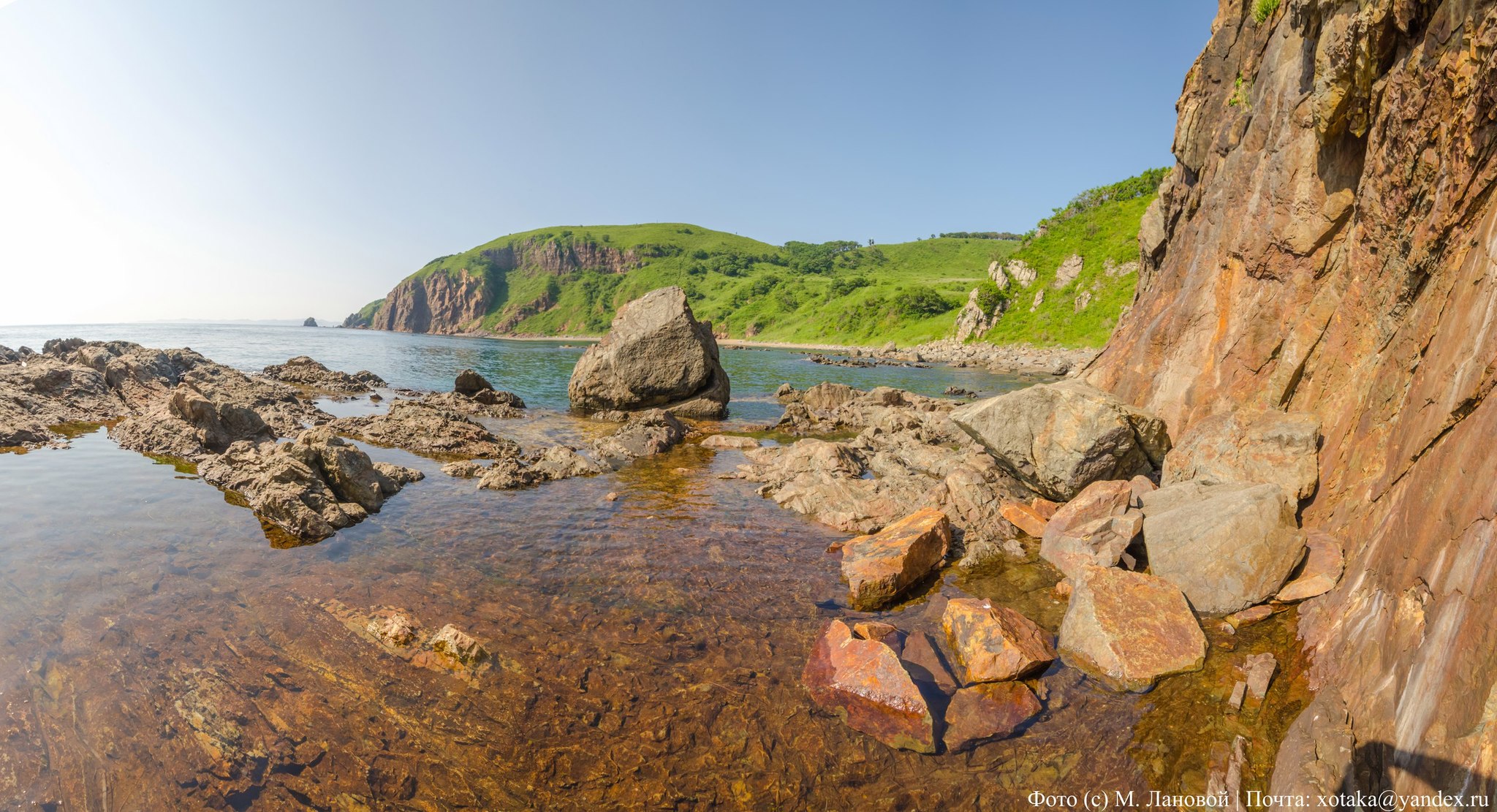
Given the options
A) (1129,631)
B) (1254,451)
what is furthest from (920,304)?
(1129,631)

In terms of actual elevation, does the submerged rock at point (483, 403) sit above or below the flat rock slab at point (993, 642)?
above

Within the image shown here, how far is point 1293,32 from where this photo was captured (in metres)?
Answer: 13.8

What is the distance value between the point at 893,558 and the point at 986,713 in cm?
349

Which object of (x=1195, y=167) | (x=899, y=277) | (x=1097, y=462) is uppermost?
(x=899, y=277)

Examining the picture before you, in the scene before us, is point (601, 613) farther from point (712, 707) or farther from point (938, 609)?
point (938, 609)

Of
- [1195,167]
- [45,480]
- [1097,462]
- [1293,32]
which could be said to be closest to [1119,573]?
[1097,462]

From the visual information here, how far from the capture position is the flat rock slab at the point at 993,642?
7672mm

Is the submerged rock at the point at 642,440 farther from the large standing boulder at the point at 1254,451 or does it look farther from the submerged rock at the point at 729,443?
the large standing boulder at the point at 1254,451

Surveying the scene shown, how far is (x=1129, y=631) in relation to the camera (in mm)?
8141

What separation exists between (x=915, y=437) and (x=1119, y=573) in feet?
47.2

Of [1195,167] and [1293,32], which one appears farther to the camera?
[1195,167]

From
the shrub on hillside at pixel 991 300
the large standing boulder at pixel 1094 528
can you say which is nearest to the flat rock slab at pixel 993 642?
the large standing boulder at pixel 1094 528

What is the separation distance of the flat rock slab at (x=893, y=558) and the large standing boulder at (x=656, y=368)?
20288 mm

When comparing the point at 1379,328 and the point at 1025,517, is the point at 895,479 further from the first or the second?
the point at 1379,328
